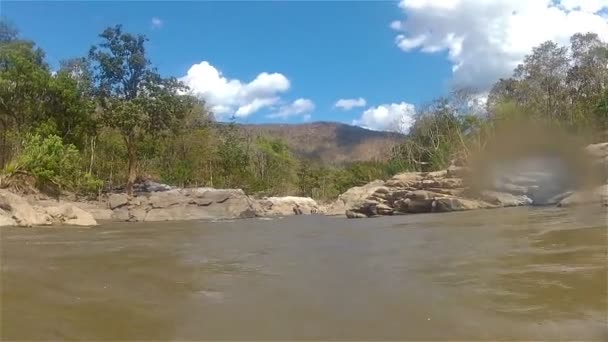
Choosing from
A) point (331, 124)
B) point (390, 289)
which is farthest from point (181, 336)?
point (331, 124)

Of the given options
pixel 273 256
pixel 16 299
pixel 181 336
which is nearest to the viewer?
pixel 181 336

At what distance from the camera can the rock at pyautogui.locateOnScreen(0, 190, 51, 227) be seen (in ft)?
42.2

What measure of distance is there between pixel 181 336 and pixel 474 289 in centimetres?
222

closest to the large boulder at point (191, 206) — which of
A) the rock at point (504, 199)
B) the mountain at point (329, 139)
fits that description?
the rock at point (504, 199)

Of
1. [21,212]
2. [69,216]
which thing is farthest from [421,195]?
[21,212]

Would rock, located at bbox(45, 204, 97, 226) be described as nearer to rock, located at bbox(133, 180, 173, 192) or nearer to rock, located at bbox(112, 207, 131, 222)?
rock, located at bbox(112, 207, 131, 222)

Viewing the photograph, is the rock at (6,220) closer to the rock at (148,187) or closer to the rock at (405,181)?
the rock at (148,187)

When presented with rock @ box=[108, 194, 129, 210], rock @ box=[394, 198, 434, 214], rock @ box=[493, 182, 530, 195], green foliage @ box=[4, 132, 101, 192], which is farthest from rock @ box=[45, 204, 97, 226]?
rock @ box=[394, 198, 434, 214]

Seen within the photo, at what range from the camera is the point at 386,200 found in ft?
78.2

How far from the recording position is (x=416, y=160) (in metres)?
45.2

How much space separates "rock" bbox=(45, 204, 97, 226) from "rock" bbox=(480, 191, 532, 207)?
12717 mm

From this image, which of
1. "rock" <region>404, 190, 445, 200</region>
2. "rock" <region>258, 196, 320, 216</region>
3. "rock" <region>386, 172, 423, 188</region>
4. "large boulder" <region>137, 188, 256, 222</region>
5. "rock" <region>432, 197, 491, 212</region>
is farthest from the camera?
"rock" <region>258, 196, 320, 216</region>

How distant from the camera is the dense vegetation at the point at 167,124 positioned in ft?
66.4

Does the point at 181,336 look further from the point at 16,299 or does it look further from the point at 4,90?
the point at 4,90
